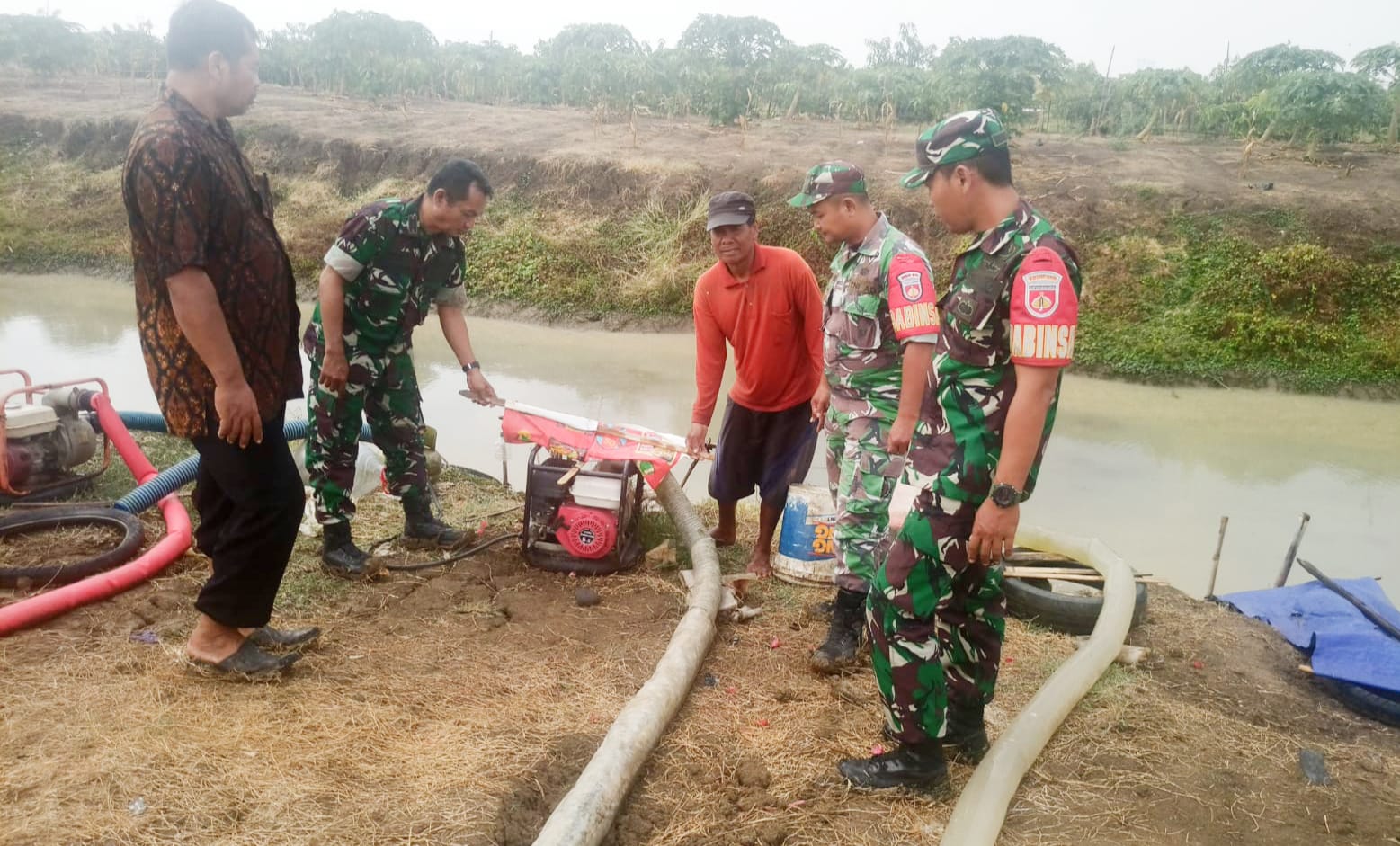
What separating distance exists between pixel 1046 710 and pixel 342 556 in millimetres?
3058

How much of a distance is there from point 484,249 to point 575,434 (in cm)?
1275

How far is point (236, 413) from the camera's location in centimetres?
256

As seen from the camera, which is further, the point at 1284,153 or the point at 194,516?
the point at 1284,153

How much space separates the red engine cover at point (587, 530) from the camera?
4.11 metres

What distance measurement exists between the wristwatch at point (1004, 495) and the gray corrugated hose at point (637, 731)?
1286 millimetres

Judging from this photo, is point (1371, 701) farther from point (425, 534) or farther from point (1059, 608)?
point (425, 534)

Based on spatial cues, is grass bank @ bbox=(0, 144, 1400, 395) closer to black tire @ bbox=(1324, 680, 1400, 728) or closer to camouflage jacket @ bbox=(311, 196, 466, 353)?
black tire @ bbox=(1324, 680, 1400, 728)

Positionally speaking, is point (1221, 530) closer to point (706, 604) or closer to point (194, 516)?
point (706, 604)

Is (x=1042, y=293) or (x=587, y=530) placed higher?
(x=1042, y=293)

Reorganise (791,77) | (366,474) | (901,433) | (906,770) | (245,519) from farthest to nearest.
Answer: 1. (791,77)
2. (366,474)
3. (901,433)
4. (245,519)
5. (906,770)

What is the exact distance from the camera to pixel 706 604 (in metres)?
3.66

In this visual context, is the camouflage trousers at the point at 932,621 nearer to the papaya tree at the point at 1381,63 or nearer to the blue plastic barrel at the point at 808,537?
the blue plastic barrel at the point at 808,537

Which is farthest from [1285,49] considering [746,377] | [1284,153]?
[746,377]

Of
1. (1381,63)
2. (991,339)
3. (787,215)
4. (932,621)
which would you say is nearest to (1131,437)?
(787,215)
